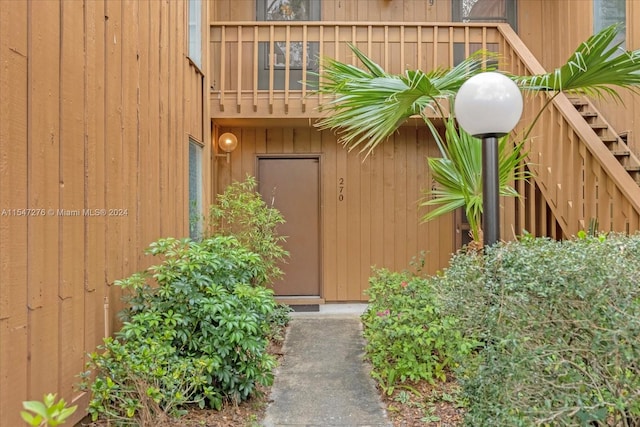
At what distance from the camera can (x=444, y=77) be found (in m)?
3.75

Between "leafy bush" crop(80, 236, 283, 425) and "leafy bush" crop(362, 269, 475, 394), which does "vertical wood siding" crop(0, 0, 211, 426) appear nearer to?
"leafy bush" crop(80, 236, 283, 425)

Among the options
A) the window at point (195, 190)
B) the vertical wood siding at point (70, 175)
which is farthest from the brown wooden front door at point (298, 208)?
the vertical wood siding at point (70, 175)

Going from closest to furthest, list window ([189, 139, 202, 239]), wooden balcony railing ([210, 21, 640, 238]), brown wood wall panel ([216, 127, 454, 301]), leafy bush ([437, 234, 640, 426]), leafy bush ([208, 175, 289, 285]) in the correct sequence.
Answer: leafy bush ([437, 234, 640, 426])
wooden balcony railing ([210, 21, 640, 238])
leafy bush ([208, 175, 289, 285])
window ([189, 139, 202, 239])
brown wood wall panel ([216, 127, 454, 301])

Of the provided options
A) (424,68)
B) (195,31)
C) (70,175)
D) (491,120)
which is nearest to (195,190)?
(195,31)

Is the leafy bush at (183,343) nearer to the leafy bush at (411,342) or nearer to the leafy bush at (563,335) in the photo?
the leafy bush at (411,342)

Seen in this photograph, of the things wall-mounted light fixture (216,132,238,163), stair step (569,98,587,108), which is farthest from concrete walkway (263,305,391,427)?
stair step (569,98,587,108)

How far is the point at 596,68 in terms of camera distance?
3148mm

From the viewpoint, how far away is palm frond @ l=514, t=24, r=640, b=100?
9.93ft

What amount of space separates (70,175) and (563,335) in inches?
105

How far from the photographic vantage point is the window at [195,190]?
4961mm

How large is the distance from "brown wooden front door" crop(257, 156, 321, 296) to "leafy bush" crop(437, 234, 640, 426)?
4.16 metres

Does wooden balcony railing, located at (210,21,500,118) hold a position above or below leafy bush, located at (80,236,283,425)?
above

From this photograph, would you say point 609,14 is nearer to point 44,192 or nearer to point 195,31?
point 195,31

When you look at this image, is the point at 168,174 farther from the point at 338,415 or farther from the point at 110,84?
the point at 338,415
